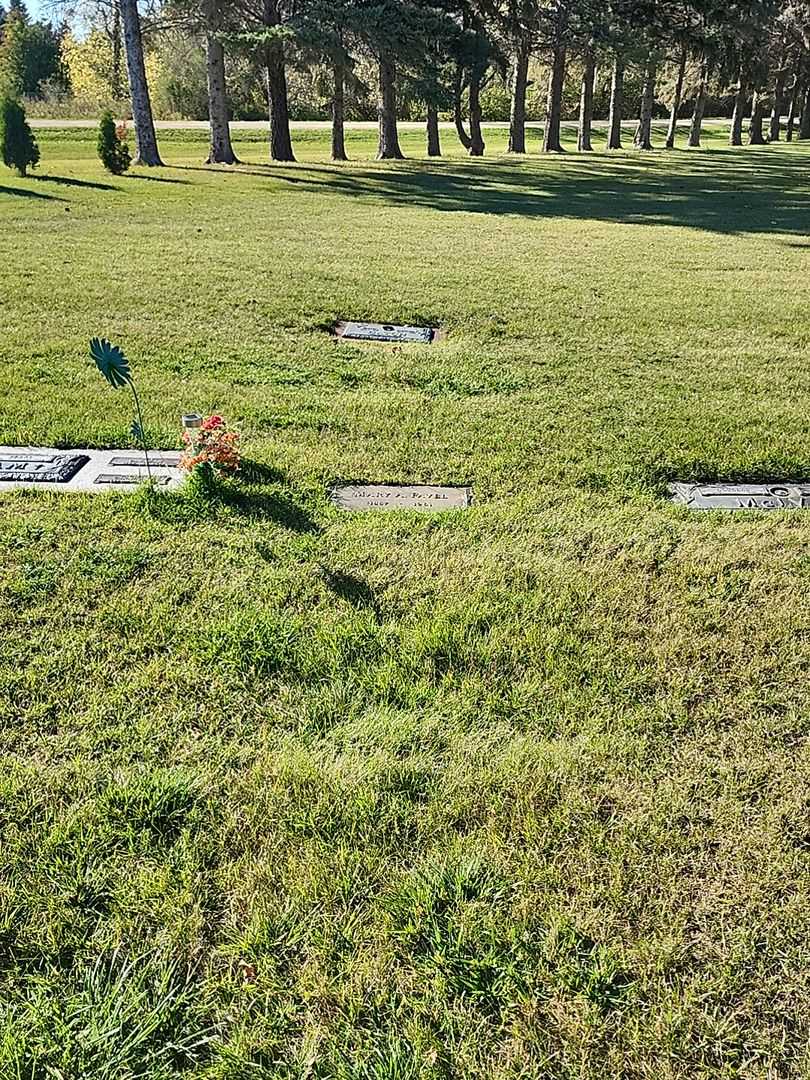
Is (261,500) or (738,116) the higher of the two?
(738,116)

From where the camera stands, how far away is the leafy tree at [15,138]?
16.4m

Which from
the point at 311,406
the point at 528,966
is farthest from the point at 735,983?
the point at 311,406

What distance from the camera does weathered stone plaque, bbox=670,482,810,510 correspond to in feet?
13.2

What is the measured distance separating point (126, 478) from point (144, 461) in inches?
9.8

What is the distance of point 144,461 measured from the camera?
4254 millimetres

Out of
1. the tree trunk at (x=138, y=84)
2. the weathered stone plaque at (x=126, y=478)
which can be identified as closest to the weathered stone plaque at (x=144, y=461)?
the weathered stone plaque at (x=126, y=478)

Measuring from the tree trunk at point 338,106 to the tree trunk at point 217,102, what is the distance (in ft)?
9.29

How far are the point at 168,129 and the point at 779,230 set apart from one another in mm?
27544

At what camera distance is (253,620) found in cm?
294

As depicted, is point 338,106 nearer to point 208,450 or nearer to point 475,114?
point 475,114

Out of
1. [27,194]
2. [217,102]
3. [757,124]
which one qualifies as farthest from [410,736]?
→ [757,124]

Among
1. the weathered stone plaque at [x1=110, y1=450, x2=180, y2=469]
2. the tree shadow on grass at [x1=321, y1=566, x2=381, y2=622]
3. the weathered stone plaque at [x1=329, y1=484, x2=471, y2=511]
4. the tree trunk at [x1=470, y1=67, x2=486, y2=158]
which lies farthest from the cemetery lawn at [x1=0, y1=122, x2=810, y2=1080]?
the tree trunk at [x1=470, y1=67, x2=486, y2=158]

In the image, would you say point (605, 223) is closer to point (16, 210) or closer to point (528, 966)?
point (16, 210)

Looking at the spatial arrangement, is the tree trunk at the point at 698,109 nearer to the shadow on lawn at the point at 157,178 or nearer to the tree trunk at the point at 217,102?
the tree trunk at the point at 217,102
